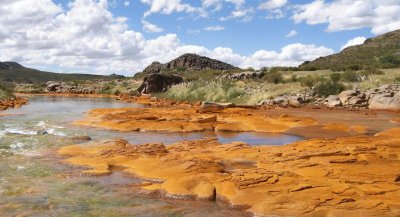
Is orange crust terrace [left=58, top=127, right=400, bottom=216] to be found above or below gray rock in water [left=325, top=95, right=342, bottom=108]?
below

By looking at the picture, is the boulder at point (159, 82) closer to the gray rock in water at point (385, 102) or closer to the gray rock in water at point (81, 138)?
the gray rock in water at point (385, 102)

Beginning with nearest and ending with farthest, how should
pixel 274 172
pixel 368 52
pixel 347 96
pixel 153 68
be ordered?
pixel 274 172 → pixel 347 96 → pixel 368 52 → pixel 153 68

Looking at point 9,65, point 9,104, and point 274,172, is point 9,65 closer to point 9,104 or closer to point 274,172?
point 9,104

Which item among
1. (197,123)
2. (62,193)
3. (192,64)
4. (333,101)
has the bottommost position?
(62,193)

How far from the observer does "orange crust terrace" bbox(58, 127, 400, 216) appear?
7.11 m

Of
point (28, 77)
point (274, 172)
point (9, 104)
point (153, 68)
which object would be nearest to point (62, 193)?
point (274, 172)

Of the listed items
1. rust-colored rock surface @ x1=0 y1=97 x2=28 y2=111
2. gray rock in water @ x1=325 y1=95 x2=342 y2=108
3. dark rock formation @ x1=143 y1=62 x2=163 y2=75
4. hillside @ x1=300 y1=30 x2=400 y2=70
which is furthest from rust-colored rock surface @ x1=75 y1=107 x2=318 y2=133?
dark rock formation @ x1=143 y1=62 x2=163 y2=75

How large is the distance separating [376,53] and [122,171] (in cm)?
7307

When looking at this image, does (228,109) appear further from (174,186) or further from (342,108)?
(174,186)

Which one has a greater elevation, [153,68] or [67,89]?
[153,68]

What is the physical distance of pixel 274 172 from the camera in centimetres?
866

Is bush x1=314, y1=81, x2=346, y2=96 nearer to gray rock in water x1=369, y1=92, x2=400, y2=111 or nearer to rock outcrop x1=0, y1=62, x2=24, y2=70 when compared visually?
gray rock in water x1=369, y1=92, x2=400, y2=111

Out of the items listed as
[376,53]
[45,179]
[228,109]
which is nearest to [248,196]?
[45,179]

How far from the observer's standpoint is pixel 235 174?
8547 millimetres
